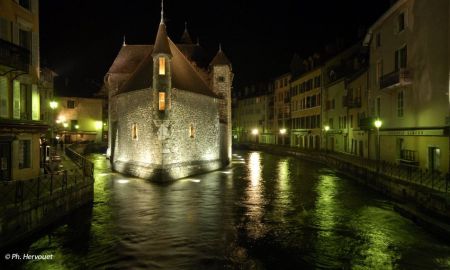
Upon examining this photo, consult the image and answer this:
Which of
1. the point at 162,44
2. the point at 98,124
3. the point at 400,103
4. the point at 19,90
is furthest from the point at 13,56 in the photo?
the point at 98,124

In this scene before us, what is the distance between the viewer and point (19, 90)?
2047cm

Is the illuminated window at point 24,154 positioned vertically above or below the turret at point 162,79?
below

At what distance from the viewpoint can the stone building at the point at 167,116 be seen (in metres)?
29.8

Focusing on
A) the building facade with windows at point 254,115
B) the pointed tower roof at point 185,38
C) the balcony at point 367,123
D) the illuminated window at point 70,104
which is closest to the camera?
the balcony at point 367,123

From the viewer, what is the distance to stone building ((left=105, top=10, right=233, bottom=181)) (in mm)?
29828

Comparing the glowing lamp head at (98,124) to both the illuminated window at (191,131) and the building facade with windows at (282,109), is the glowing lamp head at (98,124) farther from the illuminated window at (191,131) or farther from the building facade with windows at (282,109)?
the illuminated window at (191,131)

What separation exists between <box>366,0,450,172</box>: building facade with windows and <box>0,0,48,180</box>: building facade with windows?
22.4 m

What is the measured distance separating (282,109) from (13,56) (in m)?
58.3

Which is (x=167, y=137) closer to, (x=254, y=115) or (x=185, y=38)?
(x=185, y=38)

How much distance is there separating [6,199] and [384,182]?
64.7 ft

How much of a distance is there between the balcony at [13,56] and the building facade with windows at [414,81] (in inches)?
878

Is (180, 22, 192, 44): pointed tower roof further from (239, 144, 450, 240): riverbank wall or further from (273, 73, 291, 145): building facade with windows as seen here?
(239, 144, 450, 240): riverbank wall

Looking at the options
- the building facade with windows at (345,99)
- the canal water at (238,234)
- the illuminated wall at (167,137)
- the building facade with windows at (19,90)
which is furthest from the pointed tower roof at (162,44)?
the building facade with windows at (345,99)

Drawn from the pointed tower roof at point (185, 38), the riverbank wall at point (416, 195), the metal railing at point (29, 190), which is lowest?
the riverbank wall at point (416, 195)
